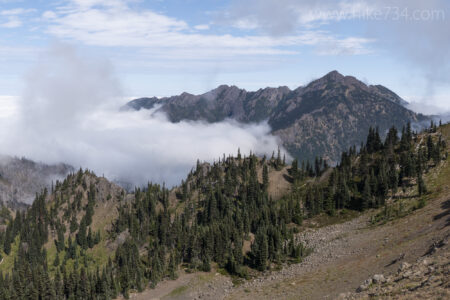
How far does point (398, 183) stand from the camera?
539 ft

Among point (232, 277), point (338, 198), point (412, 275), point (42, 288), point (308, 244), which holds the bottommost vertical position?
point (42, 288)

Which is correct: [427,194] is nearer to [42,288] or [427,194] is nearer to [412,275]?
[412,275]

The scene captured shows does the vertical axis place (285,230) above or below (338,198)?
below

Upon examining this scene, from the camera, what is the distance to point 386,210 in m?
142

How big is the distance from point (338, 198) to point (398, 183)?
2891cm

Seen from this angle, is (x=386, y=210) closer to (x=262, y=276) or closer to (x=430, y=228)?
(x=430, y=228)

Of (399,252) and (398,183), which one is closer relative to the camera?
(399,252)

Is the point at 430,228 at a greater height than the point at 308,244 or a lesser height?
greater

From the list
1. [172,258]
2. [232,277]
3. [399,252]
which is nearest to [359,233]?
[399,252]

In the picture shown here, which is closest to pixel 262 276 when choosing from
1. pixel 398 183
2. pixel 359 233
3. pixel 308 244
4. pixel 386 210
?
pixel 308 244

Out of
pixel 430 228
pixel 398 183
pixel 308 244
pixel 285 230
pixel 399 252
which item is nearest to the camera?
pixel 399 252

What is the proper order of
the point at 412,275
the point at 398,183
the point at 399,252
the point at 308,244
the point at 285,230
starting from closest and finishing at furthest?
the point at 412,275 < the point at 399,252 < the point at 308,244 < the point at 285,230 < the point at 398,183

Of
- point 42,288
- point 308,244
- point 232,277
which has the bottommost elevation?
point 42,288

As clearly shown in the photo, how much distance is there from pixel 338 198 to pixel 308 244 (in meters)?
43.0
